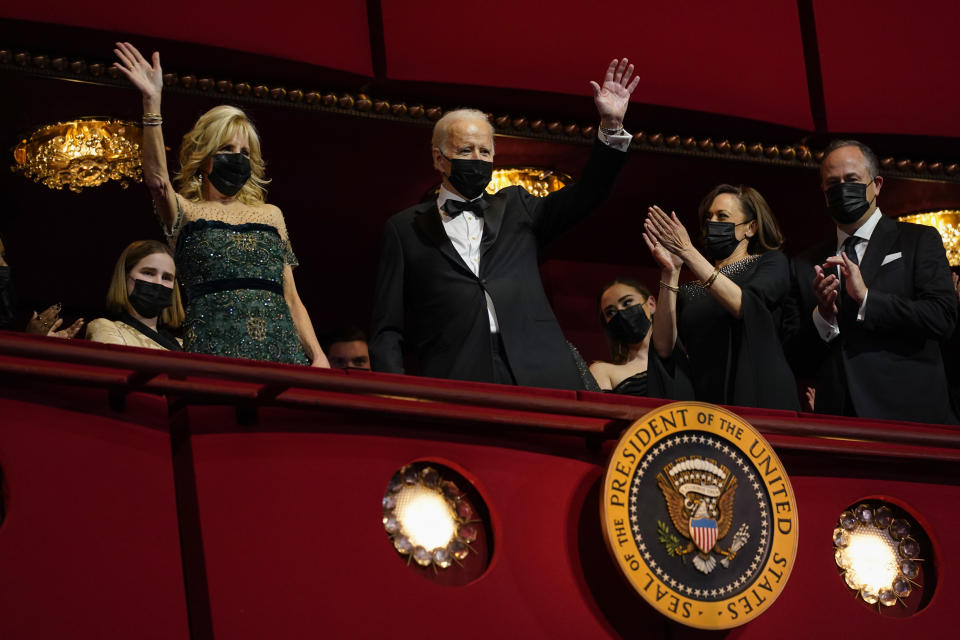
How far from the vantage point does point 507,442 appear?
105 inches

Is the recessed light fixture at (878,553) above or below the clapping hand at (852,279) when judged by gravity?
below

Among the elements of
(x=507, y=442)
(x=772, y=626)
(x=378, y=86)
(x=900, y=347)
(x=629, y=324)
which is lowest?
(x=772, y=626)

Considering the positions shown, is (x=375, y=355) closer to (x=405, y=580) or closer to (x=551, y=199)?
(x=551, y=199)

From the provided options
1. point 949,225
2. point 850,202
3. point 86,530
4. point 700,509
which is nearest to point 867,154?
point 850,202

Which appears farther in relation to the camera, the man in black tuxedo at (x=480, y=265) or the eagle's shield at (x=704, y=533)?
the man in black tuxedo at (x=480, y=265)

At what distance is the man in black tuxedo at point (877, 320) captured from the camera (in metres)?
3.34

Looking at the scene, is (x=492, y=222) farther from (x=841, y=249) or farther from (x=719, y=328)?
(x=841, y=249)

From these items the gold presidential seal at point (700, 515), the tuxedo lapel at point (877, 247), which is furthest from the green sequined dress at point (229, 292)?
the tuxedo lapel at point (877, 247)

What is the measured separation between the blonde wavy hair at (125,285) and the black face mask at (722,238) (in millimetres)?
1362

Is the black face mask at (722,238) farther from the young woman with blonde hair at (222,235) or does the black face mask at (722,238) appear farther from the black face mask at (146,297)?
the black face mask at (146,297)

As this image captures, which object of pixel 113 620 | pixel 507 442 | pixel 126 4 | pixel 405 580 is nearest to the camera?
pixel 113 620

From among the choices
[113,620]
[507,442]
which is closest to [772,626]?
[507,442]

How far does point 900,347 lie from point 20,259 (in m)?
3.92

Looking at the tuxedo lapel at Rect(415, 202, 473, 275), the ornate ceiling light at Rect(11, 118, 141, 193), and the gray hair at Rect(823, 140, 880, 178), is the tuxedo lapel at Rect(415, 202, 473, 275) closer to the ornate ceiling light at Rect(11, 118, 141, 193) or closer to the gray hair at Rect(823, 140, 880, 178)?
the gray hair at Rect(823, 140, 880, 178)
